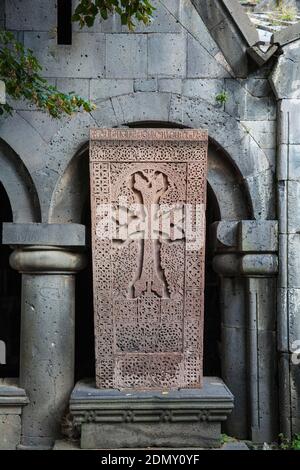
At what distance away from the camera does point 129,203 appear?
13.8 ft

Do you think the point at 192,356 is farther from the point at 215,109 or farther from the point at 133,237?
the point at 215,109

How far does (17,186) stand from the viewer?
4.50 m

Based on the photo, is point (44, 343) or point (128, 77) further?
point (128, 77)

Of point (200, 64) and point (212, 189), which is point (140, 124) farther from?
point (212, 189)

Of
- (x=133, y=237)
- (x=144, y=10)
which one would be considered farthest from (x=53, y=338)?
(x=144, y=10)

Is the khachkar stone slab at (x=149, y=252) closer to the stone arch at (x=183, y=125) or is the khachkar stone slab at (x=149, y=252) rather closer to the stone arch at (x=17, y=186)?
the stone arch at (x=183, y=125)

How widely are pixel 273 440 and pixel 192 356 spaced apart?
1046mm

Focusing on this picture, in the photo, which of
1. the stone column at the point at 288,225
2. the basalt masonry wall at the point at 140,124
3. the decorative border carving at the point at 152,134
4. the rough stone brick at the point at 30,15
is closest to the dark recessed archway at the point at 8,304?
the basalt masonry wall at the point at 140,124

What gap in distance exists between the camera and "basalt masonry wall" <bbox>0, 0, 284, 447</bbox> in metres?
4.39

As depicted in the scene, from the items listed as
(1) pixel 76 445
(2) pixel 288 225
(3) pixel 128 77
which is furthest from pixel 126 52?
(1) pixel 76 445

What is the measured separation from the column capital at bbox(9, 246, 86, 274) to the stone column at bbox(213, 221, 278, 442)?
1.32 meters

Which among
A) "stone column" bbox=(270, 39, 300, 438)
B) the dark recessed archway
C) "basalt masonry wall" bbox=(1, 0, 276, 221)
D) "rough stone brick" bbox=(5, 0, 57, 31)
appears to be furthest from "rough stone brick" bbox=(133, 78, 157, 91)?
the dark recessed archway

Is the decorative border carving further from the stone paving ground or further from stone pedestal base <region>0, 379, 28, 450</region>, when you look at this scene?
the stone paving ground

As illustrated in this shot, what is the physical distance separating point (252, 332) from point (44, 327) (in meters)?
1.77
